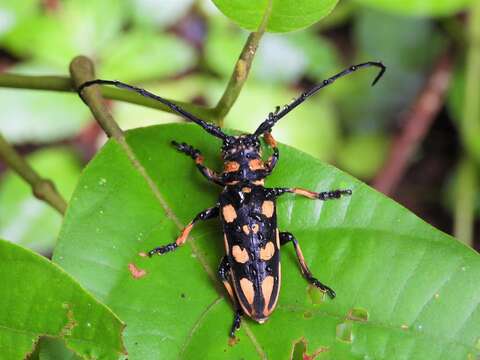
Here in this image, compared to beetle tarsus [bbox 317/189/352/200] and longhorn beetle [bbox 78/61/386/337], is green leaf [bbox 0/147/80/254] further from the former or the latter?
beetle tarsus [bbox 317/189/352/200]

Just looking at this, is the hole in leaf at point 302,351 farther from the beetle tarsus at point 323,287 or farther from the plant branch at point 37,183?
the plant branch at point 37,183

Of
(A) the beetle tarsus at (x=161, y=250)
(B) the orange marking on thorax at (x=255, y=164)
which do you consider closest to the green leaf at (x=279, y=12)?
(B) the orange marking on thorax at (x=255, y=164)

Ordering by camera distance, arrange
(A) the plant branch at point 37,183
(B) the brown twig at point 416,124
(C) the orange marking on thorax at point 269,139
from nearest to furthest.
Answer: (C) the orange marking on thorax at point 269,139
(A) the plant branch at point 37,183
(B) the brown twig at point 416,124

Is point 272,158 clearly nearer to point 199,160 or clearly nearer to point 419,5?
point 199,160

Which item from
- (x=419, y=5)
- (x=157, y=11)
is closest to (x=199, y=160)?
(x=419, y=5)

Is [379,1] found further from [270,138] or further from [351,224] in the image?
[351,224]
